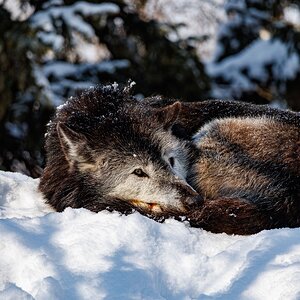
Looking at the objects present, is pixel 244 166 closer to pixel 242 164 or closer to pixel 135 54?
pixel 242 164

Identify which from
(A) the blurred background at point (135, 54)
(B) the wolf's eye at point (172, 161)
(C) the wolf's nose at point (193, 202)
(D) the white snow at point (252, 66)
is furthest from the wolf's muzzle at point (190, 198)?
(D) the white snow at point (252, 66)

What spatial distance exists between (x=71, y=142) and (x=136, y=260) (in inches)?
63.1

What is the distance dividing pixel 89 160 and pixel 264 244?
169 cm

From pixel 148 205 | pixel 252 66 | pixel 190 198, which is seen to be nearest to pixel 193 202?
pixel 190 198

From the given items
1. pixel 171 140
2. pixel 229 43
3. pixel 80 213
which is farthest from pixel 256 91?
pixel 80 213

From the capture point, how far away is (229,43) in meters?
17.8

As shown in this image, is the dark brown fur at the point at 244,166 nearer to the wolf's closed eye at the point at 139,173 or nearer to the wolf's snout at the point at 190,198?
the wolf's snout at the point at 190,198

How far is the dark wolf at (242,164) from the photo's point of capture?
469 centimetres

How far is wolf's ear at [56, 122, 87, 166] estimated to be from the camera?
5.30 metres

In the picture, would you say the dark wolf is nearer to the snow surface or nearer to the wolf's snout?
the wolf's snout

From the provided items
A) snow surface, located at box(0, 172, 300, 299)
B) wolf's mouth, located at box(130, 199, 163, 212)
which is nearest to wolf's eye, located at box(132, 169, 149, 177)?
wolf's mouth, located at box(130, 199, 163, 212)

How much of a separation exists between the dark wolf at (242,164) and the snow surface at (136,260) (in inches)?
8.9

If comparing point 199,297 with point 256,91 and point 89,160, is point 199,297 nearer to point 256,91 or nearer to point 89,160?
point 89,160

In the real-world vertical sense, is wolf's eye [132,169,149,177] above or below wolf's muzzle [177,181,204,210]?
below
